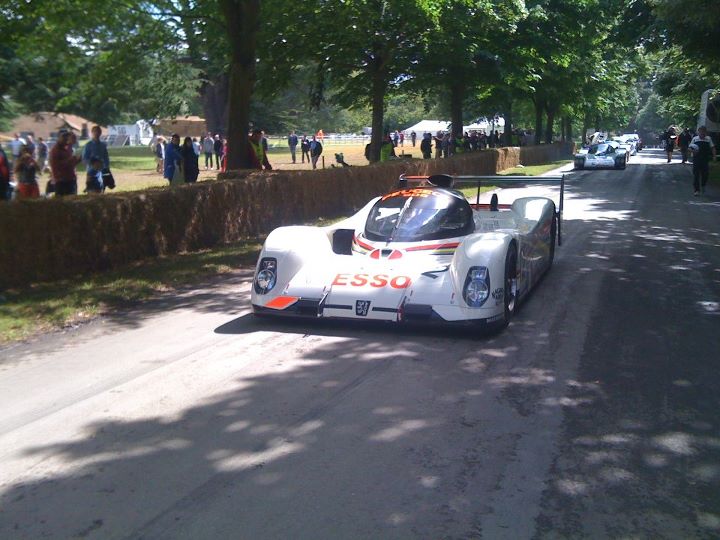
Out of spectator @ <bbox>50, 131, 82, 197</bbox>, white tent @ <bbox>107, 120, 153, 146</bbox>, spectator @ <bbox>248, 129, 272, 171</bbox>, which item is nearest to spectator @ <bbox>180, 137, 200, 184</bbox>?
spectator @ <bbox>248, 129, 272, 171</bbox>

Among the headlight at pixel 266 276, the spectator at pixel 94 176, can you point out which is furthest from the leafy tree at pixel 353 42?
the headlight at pixel 266 276

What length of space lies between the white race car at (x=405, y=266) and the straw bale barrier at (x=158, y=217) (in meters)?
3.28

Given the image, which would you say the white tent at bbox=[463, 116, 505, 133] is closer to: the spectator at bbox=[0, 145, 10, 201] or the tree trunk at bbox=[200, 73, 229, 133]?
the tree trunk at bbox=[200, 73, 229, 133]

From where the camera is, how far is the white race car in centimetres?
681

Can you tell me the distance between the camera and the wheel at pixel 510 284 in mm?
7191

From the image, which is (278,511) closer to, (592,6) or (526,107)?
(592,6)

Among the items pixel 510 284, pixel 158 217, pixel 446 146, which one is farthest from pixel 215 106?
pixel 510 284

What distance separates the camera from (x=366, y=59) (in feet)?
80.9

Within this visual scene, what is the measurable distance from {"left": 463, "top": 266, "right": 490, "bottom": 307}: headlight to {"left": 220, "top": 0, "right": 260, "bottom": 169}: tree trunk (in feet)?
31.1

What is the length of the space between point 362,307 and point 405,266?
0.68m

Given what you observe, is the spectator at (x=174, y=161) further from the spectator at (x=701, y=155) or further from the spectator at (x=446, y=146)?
the spectator at (x=446, y=146)

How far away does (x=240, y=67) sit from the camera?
587 inches

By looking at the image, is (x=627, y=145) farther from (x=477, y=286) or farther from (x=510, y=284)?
(x=477, y=286)

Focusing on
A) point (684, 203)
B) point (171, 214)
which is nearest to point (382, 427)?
point (171, 214)
